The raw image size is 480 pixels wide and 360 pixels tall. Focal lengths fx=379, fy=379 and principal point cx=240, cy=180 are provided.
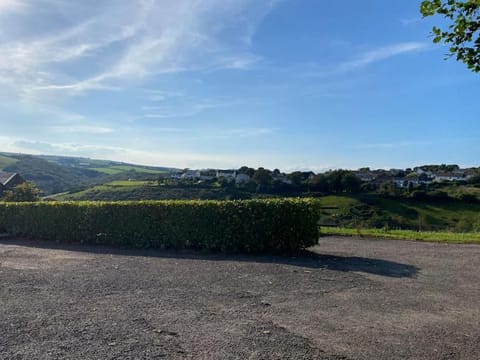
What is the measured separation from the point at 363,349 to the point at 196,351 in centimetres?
162

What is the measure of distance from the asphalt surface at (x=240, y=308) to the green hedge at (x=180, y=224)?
0.73 meters

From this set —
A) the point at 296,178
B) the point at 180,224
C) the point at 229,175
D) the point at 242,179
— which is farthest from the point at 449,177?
the point at 180,224

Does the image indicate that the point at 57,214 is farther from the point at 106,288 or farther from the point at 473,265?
the point at 473,265

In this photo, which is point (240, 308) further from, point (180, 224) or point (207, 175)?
point (207, 175)

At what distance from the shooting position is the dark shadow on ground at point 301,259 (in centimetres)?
753

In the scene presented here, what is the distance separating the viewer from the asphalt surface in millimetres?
3707

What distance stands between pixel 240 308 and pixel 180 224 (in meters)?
5.51

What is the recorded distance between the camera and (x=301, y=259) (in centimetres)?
863

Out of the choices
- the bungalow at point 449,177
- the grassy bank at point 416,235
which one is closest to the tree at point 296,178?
the bungalow at point 449,177

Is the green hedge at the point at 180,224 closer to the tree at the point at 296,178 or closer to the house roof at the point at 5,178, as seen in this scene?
the house roof at the point at 5,178

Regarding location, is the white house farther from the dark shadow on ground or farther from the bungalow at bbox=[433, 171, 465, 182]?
the dark shadow on ground

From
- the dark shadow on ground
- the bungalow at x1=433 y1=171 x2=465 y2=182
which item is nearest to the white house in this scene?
the bungalow at x1=433 y1=171 x2=465 y2=182

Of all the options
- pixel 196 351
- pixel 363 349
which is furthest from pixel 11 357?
pixel 363 349

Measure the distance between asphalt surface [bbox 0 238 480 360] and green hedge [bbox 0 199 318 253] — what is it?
73 cm
